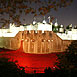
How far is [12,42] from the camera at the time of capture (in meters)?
20.0

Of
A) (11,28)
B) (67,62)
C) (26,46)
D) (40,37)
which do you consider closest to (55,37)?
(40,37)

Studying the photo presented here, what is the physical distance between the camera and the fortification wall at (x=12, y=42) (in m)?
19.3

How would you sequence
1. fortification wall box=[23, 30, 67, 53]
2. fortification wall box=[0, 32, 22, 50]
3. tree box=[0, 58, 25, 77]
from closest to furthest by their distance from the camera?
1. tree box=[0, 58, 25, 77]
2. fortification wall box=[23, 30, 67, 53]
3. fortification wall box=[0, 32, 22, 50]

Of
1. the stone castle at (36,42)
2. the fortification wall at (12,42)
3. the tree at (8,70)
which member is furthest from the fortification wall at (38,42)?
the tree at (8,70)

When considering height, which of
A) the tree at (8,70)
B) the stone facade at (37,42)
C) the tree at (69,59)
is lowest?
the tree at (8,70)

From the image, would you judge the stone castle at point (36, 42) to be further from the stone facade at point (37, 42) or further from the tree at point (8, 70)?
the tree at point (8, 70)

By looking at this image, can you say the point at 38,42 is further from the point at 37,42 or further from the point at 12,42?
the point at 12,42

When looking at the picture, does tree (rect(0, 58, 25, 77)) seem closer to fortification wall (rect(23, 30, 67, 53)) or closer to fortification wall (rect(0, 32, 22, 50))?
fortification wall (rect(23, 30, 67, 53))

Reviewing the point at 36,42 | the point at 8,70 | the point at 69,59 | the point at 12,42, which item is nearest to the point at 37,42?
the point at 36,42

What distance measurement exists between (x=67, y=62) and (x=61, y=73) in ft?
1.18

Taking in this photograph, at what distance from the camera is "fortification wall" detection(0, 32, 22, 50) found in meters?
19.3

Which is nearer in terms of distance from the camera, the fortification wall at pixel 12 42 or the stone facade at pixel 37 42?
the stone facade at pixel 37 42

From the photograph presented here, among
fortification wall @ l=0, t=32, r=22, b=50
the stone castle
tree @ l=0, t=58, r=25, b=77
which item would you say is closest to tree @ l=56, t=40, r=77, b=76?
tree @ l=0, t=58, r=25, b=77

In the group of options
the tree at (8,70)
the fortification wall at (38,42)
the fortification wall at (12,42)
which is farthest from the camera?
the fortification wall at (12,42)
